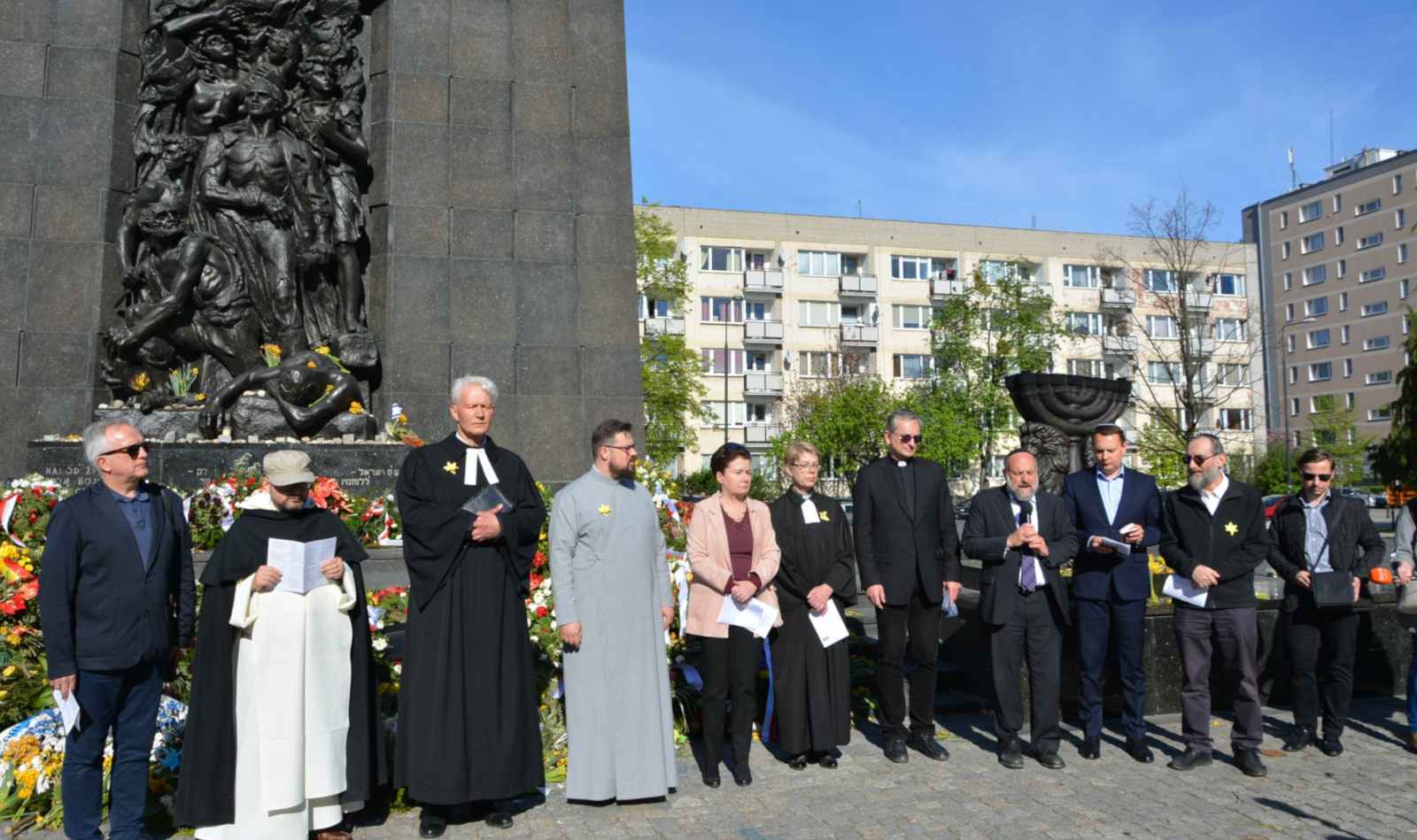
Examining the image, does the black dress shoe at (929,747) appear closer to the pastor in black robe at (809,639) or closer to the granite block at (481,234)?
the pastor in black robe at (809,639)

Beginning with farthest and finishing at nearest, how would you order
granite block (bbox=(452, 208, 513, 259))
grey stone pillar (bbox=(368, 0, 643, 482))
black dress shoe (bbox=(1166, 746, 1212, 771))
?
granite block (bbox=(452, 208, 513, 259))
grey stone pillar (bbox=(368, 0, 643, 482))
black dress shoe (bbox=(1166, 746, 1212, 771))

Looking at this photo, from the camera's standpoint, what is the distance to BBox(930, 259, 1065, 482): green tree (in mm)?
51750

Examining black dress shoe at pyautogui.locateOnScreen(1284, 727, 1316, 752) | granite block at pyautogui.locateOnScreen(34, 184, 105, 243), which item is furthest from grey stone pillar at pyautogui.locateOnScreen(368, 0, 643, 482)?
black dress shoe at pyautogui.locateOnScreen(1284, 727, 1316, 752)

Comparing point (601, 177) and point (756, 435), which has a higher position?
point (601, 177)

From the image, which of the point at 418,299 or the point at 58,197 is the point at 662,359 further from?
the point at 58,197

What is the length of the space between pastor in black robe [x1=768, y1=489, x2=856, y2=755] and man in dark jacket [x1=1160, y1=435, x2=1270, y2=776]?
2133mm

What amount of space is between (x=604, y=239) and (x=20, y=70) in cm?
558

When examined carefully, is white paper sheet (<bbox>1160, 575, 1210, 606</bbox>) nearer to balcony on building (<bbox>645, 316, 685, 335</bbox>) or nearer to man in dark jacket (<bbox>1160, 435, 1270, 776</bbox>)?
man in dark jacket (<bbox>1160, 435, 1270, 776</bbox>)

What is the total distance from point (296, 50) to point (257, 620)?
7303 mm

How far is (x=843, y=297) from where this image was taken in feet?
206

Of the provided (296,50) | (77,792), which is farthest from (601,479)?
(296,50)

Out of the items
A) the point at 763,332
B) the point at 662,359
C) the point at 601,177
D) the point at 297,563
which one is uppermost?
the point at 763,332

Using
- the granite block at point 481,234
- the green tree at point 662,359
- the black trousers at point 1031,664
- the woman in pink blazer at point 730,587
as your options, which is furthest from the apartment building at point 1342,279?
the woman in pink blazer at point 730,587

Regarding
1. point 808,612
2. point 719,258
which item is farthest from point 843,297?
point 808,612
